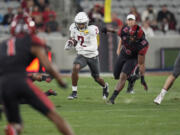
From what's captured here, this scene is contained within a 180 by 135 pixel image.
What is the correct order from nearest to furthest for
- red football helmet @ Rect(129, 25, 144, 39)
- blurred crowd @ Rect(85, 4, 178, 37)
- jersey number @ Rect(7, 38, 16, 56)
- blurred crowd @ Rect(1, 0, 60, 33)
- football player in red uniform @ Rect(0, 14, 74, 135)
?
1. football player in red uniform @ Rect(0, 14, 74, 135)
2. jersey number @ Rect(7, 38, 16, 56)
3. red football helmet @ Rect(129, 25, 144, 39)
4. blurred crowd @ Rect(1, 0, 60, 33)
5. blurred crowd @ Rect(85, 4, 178, 37)

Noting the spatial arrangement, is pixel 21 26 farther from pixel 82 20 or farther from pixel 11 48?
pixel 82 20

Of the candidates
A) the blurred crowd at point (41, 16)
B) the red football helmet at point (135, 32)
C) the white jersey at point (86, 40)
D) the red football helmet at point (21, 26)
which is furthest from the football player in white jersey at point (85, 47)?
the blurred crowd at point (41, 16)

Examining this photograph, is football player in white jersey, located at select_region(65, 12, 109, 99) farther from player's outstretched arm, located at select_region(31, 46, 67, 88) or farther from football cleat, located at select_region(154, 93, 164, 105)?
player's outstretched arm, located at select_region(31, 46, 67, 88)

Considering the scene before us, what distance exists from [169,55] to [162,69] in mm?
666

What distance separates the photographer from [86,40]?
500 inches

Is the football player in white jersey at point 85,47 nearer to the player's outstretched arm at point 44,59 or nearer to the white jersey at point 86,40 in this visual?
the white jersey at point 86,40

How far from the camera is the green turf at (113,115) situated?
8.21 metres

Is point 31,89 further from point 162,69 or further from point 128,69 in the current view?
point 162,69

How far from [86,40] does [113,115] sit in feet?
10.6

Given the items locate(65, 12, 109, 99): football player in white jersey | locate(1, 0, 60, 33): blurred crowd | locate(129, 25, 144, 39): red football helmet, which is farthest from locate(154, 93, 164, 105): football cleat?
locate(1, 0, 60, 33): blurred crowd

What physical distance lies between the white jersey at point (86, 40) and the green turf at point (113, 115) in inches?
36.9

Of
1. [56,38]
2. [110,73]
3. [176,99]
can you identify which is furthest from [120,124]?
[56,38]

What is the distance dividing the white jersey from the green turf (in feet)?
3.07

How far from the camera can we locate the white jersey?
12664 mm
